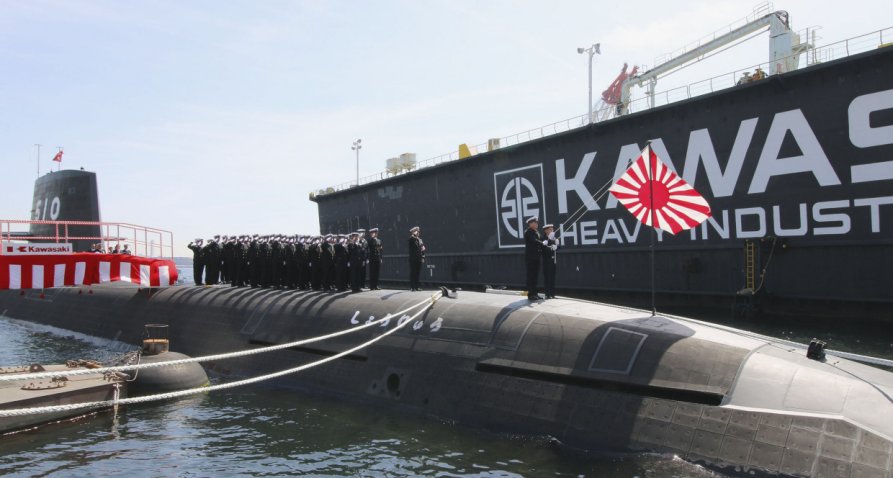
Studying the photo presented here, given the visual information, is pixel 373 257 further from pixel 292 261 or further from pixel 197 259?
pixel 197 259

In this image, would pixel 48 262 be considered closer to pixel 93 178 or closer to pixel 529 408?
pixel 93 178

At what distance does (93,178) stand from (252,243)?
39.5 ft

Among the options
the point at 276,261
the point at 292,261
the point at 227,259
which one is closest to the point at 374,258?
the point at 292,261

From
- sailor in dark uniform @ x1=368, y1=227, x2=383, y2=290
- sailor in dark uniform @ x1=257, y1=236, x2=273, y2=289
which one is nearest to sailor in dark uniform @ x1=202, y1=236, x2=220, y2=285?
sailor in dark uniform @ x1=257, y1=236, x2=273, y2=289

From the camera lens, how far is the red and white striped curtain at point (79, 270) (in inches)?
685

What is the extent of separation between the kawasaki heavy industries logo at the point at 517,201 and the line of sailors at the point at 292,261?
41.4ft

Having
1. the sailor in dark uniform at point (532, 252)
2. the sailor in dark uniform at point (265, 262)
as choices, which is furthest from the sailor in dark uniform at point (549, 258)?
the sailor in dark uniform at point (265, 262)

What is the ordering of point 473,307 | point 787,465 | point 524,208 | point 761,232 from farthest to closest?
1. point 524,208
2. point 761,232
3. point 473,307
4. point 787,465

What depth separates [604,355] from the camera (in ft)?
28.5

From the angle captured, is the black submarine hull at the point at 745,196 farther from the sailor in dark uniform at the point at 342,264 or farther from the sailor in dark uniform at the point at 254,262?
the sailor in dark uniform at the point at 254,262

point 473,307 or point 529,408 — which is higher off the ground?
point 473,307

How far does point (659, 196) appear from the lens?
1004 centimetres

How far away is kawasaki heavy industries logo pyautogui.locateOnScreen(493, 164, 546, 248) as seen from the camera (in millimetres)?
27250

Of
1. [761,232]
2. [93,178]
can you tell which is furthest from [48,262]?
[761,232]
